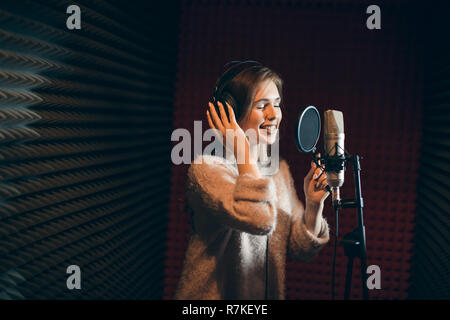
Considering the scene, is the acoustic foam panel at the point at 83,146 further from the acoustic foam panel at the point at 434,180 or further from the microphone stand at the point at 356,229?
the acoustic foam panel at the point at 434,180

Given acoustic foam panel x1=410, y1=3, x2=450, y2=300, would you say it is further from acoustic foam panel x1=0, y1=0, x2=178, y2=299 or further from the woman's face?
acoustic foam panel x1=0, y1=0, x2=178, y2=299

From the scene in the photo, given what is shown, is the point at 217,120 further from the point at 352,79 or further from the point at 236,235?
the point at 352,79

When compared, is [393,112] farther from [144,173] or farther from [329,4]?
[144,173]

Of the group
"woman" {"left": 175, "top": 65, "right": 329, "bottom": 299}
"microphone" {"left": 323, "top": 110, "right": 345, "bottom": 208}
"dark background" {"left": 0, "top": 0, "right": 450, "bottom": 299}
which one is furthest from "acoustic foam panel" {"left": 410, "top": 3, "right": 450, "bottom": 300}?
"microphone" {"left": 323, "top": 110, "right": 345, "bottom": 208}

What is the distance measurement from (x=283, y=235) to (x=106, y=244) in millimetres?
936

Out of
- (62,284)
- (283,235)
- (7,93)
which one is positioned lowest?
(62,284)

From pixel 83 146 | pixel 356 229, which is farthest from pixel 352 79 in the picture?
pixel 83 146

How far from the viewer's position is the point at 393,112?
235 centimetres

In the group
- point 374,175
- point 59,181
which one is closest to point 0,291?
point 59,181

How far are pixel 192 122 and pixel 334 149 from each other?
1492mm

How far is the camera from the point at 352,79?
2.37 meters

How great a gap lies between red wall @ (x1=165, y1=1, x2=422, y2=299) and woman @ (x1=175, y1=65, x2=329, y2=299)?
104 centimetres
